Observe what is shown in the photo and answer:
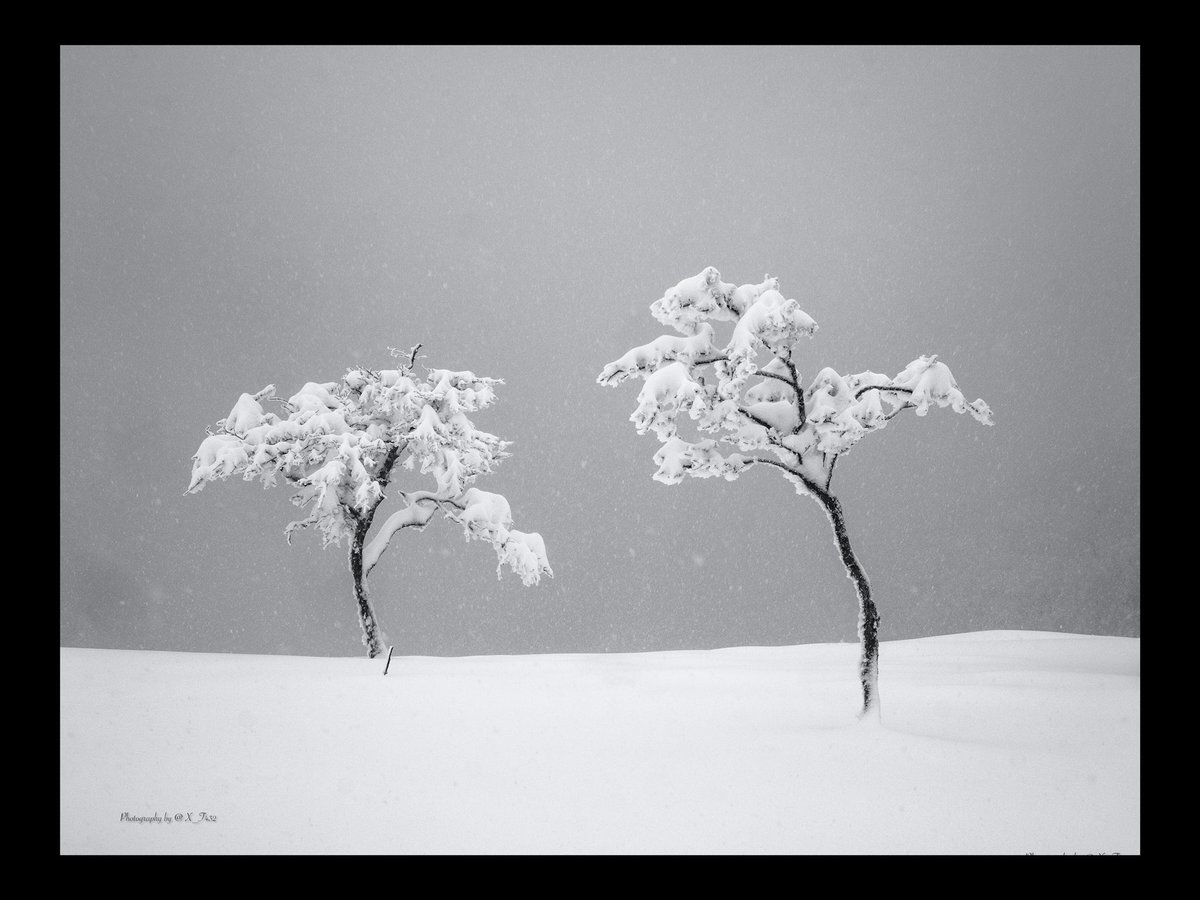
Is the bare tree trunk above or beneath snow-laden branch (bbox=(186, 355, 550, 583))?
beneath

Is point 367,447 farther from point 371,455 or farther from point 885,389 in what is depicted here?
point 885,389

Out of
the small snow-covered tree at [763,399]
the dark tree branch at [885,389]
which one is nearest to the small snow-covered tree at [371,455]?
the small snow-covered tree at [763,399]

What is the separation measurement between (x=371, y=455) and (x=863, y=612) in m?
11.8

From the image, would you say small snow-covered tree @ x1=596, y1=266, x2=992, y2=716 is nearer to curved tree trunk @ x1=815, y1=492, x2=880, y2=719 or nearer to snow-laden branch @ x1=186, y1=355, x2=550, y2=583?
curved tree trunk @ x1=815, y1=492, x2=880, y2=719

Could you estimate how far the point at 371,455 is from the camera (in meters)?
17.8

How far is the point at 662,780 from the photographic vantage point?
890 cm

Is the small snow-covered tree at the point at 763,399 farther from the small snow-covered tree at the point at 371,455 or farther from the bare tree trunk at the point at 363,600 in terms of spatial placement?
the bare tree trunk at the point at 363,600

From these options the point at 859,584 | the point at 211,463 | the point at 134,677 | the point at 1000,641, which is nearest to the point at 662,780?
the point at 859,584

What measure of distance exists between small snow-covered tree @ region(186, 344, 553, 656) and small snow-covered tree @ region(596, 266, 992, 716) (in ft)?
23.8

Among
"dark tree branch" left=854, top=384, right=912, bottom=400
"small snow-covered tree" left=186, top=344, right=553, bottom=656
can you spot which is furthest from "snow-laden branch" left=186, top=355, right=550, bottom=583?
"dark tree branch" left=854, top=384, right=912, bottom=400

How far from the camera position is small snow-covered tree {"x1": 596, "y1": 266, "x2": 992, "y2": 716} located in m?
10.9

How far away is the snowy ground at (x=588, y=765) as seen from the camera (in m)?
7.82

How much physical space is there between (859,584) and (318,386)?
13.5 metres

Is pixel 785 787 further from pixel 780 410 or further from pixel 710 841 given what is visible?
pixel 780 410
